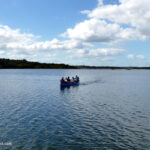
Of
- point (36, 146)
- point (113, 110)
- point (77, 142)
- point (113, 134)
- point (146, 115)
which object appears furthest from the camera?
point (113, 110)

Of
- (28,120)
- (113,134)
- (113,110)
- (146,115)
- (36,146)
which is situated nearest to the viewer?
(36,146)

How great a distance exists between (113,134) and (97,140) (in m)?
2.32

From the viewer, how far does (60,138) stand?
17.2 m

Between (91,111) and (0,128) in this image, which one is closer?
(0,128)

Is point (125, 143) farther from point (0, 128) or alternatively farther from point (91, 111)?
point (0, 128)

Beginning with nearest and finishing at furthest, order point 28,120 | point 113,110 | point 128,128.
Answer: point 128,128, point 28,120, point 113,110

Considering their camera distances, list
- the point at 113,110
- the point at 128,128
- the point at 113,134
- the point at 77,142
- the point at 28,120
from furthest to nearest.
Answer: the point at 113,110
the point at 28,120
the point at 128,128
the point at 113,134
the point at 77,142

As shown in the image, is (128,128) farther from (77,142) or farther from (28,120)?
(28,120)

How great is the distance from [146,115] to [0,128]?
63.3 ft

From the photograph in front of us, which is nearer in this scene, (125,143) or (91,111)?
(125,143)

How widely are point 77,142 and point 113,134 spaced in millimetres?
4150

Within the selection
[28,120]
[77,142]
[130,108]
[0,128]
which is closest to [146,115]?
[130,108]

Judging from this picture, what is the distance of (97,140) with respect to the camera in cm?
1680

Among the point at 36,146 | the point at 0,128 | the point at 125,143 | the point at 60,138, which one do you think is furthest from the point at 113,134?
the point at 0,128
